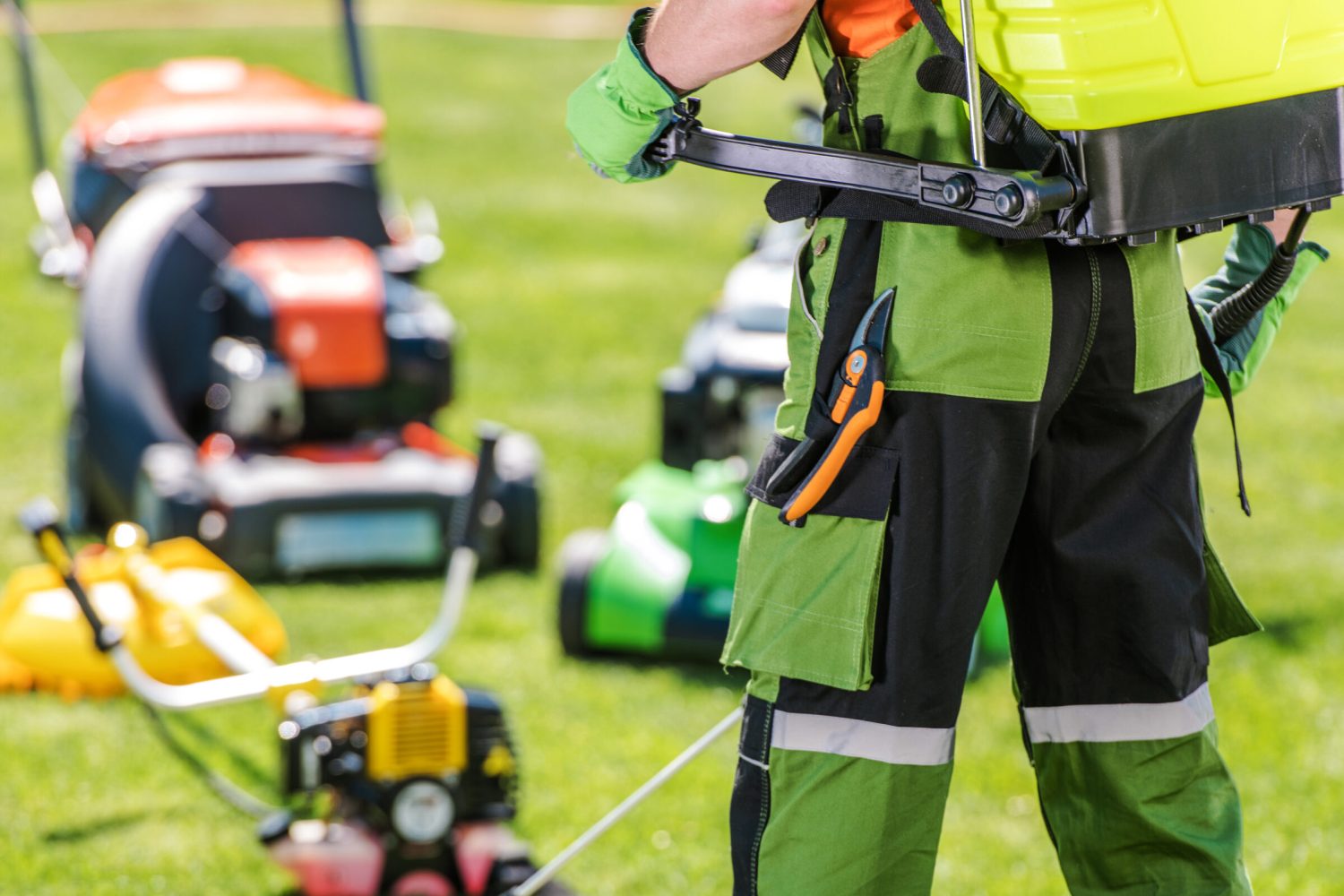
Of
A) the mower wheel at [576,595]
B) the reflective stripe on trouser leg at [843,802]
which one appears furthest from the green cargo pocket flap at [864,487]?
the mower wheel at [576,595]

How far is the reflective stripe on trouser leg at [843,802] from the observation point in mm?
2092

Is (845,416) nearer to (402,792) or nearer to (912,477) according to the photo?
(912,477)

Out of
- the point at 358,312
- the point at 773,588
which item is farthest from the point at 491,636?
the point at 773,588

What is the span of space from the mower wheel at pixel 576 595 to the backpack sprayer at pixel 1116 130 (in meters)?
2.49

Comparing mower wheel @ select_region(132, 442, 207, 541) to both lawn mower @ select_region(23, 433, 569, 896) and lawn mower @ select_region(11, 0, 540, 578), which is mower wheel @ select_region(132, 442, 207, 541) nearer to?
lawn mower @ select_region(11, 0, 540, 578)

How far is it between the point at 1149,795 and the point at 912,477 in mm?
550

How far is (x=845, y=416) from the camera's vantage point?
2039mm

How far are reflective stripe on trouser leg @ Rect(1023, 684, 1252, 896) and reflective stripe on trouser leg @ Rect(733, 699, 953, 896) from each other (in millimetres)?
259

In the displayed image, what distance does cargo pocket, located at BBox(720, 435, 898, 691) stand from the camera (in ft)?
6.77

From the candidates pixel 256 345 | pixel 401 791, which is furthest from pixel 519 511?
pixel 401 791

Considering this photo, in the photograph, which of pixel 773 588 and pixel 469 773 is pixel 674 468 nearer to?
pixel 469 773

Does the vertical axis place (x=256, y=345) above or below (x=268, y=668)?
above

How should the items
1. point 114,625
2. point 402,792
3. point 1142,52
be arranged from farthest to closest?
point 114,625, point 402,792, point 1142,52

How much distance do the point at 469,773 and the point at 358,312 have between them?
2.20 meters
